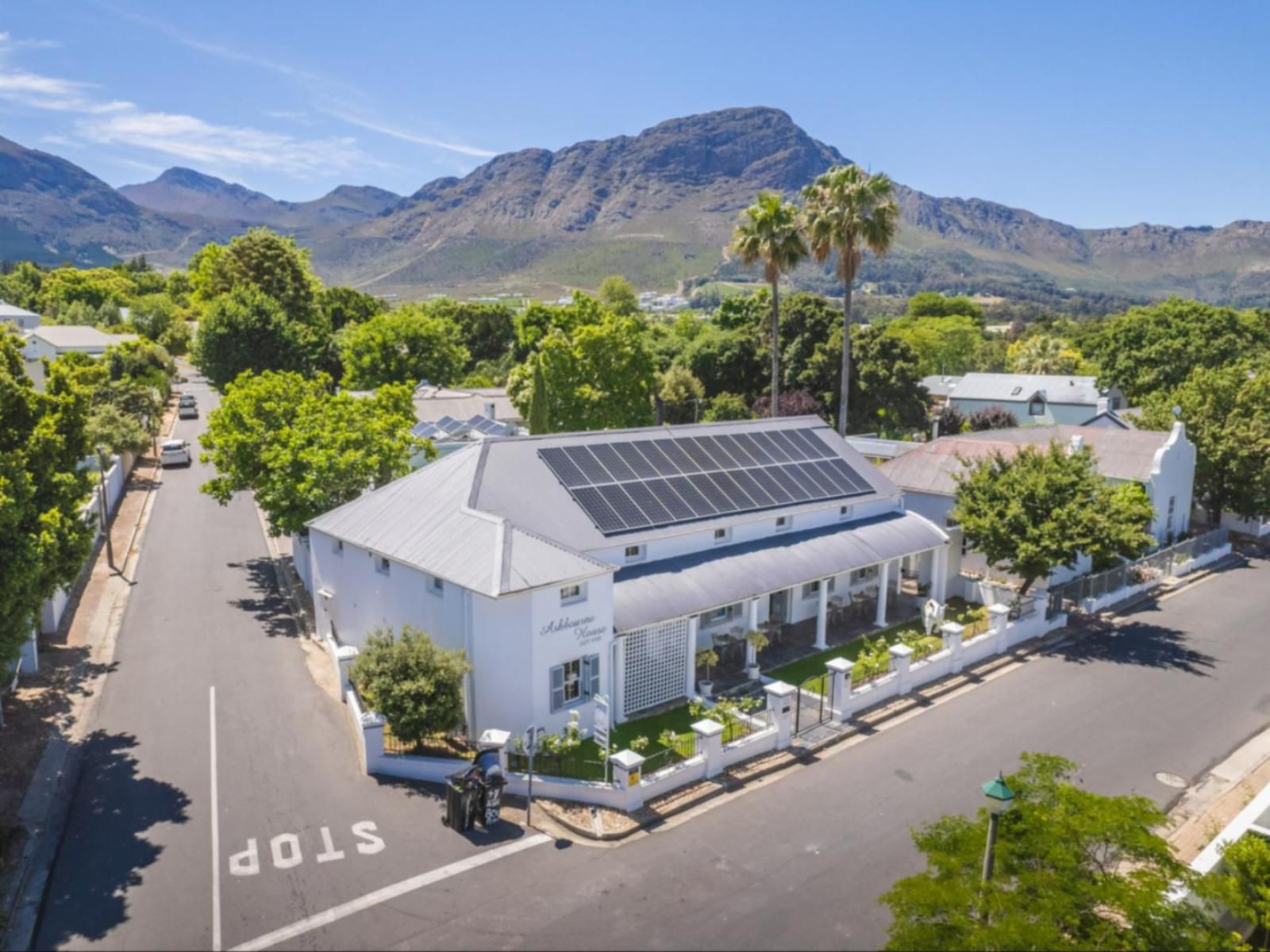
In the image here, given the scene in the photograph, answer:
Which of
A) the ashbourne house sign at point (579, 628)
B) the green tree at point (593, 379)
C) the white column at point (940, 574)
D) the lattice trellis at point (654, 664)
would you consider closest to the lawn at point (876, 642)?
the white column at point (940, 574)

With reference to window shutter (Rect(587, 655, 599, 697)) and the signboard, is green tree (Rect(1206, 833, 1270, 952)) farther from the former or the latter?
window shutter (Rect(587, 655, 599, 697))

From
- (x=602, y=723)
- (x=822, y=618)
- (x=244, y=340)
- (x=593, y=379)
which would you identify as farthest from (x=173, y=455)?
(x=602, y=723)

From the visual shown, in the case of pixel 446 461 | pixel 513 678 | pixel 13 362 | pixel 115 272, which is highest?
pixel 115 272

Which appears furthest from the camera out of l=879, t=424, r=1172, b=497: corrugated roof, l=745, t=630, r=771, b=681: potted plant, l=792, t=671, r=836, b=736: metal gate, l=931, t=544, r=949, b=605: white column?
l=879, t=424, r=1172, b=497: corrugated roof

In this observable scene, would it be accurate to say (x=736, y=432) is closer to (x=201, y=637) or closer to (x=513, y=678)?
(x=513, y=678)

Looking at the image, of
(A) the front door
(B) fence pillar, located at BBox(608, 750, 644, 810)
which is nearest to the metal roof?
(A) the front door

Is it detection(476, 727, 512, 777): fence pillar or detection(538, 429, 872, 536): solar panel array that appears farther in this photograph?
detection(538, 429, 872, 536): solar panel array

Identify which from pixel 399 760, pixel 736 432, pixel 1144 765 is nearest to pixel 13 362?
pixel 399 760
